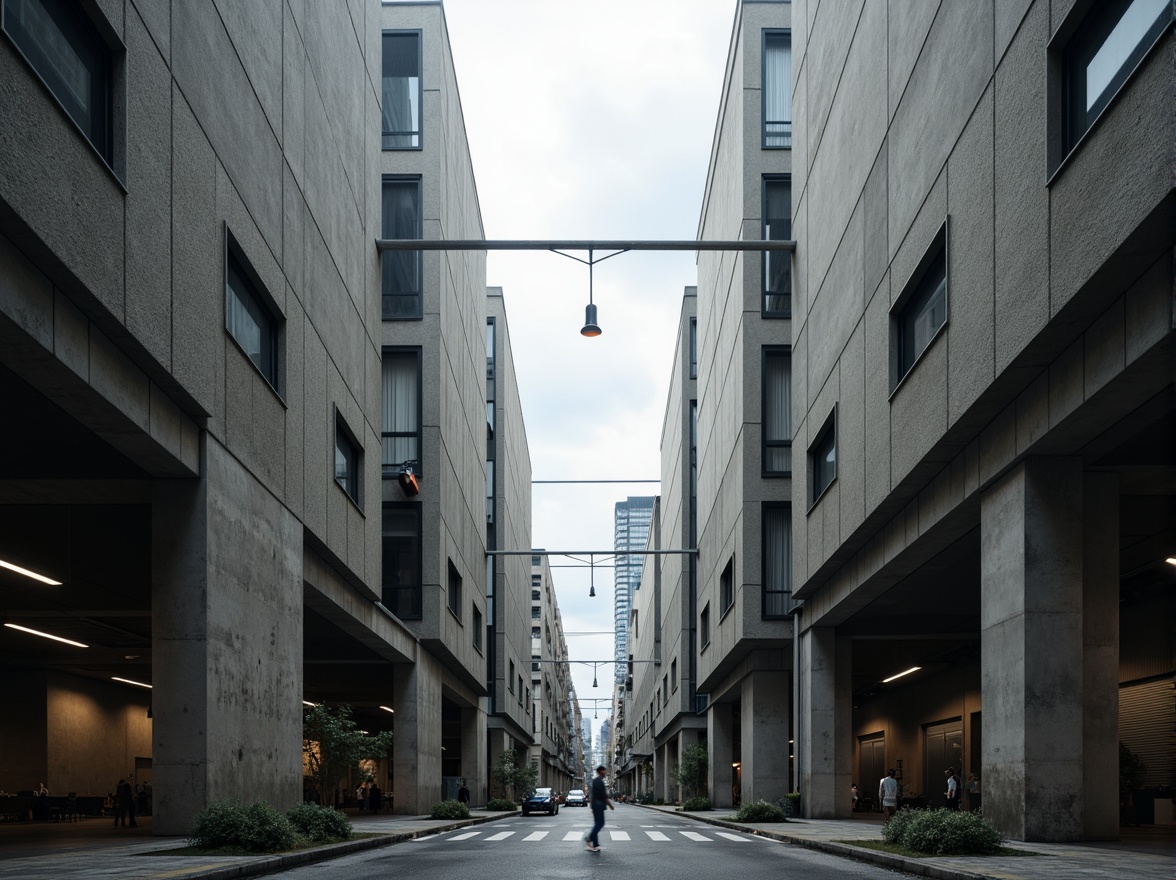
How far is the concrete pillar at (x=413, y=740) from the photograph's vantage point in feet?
118

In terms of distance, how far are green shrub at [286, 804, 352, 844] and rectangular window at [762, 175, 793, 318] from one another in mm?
21868

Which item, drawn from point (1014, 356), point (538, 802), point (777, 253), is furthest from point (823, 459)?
point (538, 802)

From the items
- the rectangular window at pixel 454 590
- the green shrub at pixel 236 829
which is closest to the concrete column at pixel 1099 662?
the green shrub at pixel 236 829

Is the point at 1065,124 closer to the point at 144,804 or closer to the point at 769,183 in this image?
the point at 769,183

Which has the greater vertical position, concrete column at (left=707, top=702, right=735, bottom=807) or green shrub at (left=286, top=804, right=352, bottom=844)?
green shrub at (left=286, top=804, right=352, bottom=844)

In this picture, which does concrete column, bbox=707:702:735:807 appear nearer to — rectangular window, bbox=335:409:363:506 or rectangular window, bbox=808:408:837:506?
rectangular window, bbox=808:408:837:506

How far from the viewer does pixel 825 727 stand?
30.8 metres

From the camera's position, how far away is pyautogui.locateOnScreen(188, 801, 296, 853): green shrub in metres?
15.1

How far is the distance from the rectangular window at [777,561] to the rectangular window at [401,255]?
526 inches

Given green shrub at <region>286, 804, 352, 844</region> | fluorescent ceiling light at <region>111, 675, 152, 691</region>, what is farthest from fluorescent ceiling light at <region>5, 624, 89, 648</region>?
green shrub at <region>286, 804, 352, 844</region>

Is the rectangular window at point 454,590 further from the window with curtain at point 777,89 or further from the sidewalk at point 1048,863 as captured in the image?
the sidewalk at point 1048,863

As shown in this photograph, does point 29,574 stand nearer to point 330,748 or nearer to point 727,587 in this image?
point 330,748

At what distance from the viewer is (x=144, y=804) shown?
120ft

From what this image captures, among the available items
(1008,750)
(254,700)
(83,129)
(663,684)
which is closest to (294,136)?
(83,129)
